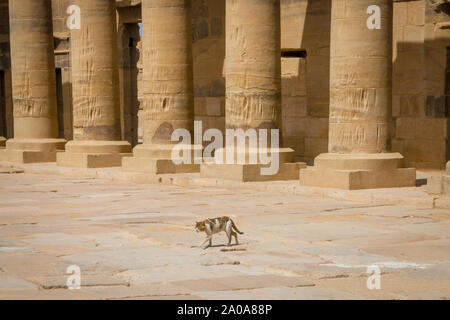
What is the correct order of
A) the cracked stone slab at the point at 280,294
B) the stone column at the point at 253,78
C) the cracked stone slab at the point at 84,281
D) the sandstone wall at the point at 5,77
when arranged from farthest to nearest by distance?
the sandstone wall at the point at 5,77
the stone column at the point at 253,78
the cracked stone slab at the point at 84,281
the cracked stone slab at the point at 280,294

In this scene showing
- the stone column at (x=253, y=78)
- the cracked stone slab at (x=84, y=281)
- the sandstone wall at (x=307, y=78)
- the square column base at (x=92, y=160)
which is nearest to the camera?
the cracked stone slab at (x=84, y=281)

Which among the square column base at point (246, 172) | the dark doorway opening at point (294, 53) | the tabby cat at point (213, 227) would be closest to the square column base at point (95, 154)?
the square column base at point (246, 172)

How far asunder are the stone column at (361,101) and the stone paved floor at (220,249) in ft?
3.42

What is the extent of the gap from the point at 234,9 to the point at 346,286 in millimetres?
9659

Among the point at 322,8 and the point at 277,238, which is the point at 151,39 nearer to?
the point at 322,8

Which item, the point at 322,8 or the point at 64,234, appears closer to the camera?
the point at 64,234

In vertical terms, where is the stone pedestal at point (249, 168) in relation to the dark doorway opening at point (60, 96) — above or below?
below

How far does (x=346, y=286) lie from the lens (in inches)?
267

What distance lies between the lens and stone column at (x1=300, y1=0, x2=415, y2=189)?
13.6 meters

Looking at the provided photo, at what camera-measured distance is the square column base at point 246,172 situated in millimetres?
15062

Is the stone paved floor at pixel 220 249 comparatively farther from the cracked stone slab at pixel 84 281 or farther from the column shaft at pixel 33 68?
the column shaft at pixel 33 68

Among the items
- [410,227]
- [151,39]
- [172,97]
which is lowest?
[410,227]

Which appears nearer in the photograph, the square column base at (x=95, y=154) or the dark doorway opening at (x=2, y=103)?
the square column base at (x=95, y=154)
